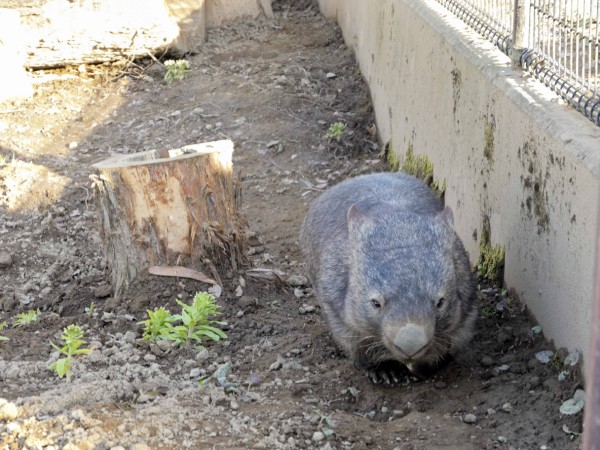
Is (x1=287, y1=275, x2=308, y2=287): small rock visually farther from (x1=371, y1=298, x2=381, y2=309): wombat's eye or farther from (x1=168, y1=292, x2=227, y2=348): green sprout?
(x1=371, y1=298, x2=381, y2=309): wombat's eye

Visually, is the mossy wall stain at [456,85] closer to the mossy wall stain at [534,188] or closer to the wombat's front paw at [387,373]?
the mossy wall stain at [534,188]

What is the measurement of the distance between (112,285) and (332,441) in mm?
2097

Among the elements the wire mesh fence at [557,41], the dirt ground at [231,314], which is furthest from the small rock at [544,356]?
the wire mesh fence at [557,41]

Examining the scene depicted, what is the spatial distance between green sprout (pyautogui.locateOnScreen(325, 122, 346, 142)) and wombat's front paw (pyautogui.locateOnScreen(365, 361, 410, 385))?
11.2ft

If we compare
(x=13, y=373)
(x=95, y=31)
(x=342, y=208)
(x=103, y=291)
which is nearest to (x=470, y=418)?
(x=342, y=208)

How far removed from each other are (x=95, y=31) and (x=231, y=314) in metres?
4.51

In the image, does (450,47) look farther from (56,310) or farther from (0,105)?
(0,105)

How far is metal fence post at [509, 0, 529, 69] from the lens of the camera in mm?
4352

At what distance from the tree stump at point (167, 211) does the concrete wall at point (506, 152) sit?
4.21ft

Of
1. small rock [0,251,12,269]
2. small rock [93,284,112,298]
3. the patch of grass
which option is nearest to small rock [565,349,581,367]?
the patch of grass

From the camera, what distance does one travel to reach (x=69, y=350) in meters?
3.99

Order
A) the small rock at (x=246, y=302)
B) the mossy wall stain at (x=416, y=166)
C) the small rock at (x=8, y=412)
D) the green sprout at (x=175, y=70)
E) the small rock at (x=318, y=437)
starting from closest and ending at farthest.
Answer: the small rock at (x=8, y=412) < the small rock at (x=318, y=437) < the small rock at (x=246, y=302) < the mossy wall stain at (x=416, y=166) < the green sprout at (x=175, y=70)

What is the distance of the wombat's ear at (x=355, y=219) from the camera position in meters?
4.02

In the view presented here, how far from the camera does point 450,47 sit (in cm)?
519
